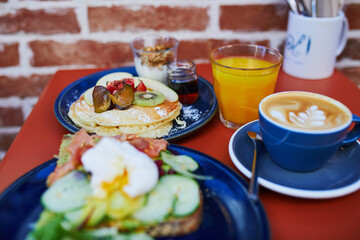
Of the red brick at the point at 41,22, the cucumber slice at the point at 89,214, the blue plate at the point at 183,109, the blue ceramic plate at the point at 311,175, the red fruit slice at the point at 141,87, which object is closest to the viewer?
the cucumber slice at the point at 89,214

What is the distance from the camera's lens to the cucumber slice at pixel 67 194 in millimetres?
654

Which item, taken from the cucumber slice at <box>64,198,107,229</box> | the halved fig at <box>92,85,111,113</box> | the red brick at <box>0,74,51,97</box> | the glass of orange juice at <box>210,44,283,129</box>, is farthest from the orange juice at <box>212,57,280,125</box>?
the red brick at <box>0,74,51,97</box>

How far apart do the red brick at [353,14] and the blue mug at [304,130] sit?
0.91 metres

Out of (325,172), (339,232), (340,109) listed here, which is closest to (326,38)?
(340,109)

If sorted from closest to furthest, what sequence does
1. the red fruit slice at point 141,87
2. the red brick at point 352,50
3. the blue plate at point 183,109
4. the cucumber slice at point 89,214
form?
the cucumber slice at point 89,214
the blue plate at point 183,109
the red fruit slice at point 141,87
the red brick at point 352,50

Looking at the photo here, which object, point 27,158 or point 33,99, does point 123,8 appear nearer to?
point 33,99

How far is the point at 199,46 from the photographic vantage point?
1.67 metres

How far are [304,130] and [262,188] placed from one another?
183 millimetres

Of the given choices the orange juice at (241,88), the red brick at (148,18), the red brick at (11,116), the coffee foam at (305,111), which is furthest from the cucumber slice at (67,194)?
the red brick at (11,116)

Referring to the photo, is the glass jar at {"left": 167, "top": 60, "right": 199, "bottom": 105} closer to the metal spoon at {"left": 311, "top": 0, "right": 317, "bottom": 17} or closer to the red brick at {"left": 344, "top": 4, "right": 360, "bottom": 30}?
the metal spoon at {"left": 311, "top": 0, "right": 317, "bottom": 17}

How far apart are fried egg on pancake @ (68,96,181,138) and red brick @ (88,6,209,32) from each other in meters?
0.60

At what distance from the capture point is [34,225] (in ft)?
2.15

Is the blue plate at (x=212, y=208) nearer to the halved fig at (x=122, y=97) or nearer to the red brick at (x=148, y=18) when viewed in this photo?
the halved fig at (x=122, y=97)

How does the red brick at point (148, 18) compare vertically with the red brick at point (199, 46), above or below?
above
